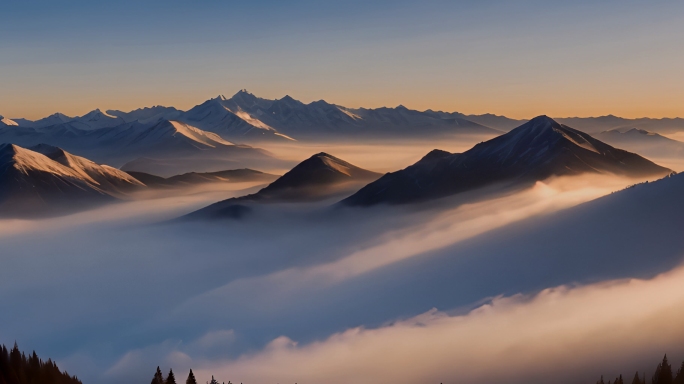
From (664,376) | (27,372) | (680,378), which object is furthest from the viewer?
(27,372)

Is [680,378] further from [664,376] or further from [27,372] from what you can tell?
[27,372]

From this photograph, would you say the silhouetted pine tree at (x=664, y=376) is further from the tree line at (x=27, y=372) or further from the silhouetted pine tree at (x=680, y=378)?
the tree line at (x=27, y=372)

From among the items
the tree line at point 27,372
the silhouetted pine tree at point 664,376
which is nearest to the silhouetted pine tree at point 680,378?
the silhouetted pine tree at point 664,376

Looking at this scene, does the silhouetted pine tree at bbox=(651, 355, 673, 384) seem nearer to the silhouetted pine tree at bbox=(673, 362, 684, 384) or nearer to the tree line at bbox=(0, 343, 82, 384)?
the silhouetted pine tree at bbox=(673, 362, 684, 384)

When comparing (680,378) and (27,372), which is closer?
(680,378)

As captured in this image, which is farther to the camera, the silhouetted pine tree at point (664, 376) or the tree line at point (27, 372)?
the silhouetted pine tree at point (664, 376)

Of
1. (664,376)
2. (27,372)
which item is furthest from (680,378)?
(27,372)

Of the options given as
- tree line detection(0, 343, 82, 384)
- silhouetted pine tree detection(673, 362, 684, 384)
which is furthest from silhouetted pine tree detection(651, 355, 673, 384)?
tree line detection(0, 343, 82, 384)

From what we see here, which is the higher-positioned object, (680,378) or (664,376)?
(664,376)

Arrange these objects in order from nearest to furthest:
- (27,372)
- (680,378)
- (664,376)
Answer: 1. (664,376)
2. (680,378)
3. (27,372)

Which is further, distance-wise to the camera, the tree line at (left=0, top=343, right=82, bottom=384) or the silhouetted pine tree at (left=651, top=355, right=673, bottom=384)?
the silhouetted pine tree at (left=651, top=355, right=673, bottom=384)

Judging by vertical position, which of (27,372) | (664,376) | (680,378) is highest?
(27,372)

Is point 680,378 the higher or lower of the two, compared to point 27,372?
lower

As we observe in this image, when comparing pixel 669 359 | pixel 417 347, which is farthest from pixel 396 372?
pixel 669 359
